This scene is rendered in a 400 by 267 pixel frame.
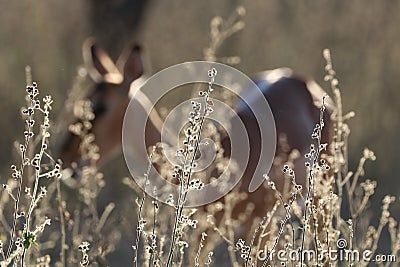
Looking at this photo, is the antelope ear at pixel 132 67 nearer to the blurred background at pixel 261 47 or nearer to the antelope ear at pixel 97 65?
the antelope ear at pixel 97 65

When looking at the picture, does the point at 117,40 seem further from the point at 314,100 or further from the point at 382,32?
the point at 314,100

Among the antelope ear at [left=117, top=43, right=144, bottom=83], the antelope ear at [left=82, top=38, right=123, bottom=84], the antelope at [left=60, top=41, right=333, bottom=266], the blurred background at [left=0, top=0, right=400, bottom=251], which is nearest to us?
the antelope at [left=60, top=41, right=333, bottom=266]

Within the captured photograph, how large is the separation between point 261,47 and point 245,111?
6050 mm

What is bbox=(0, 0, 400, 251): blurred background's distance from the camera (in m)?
11.5

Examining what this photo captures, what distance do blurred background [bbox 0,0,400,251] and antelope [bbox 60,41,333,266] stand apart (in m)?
4.37

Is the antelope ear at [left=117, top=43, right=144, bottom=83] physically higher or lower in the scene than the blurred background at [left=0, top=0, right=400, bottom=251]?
lower

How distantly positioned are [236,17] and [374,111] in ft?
6.37

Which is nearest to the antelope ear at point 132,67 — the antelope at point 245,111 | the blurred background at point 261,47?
the antelope at point 245,111

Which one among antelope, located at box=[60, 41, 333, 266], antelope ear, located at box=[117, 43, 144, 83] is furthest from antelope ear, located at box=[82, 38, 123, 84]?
antelope ear, located at box=[117, 43, 144, 83]

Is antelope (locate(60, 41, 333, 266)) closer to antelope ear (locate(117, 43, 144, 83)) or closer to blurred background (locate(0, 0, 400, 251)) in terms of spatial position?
antelope ear (locate(117, 43, 144, 83))

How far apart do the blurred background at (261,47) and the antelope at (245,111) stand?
172 inches

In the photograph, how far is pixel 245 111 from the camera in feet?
20.1

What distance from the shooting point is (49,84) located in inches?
464

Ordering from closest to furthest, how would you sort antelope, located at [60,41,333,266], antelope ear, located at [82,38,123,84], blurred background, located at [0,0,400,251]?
1. antelope, located at [60,41,333,266]
2. antelope ear, located at [82,38,123,84]
3. blurred background, located at [0,0,400,251]
